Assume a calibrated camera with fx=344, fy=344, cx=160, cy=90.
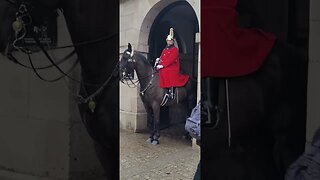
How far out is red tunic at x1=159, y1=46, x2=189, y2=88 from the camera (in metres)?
5.34

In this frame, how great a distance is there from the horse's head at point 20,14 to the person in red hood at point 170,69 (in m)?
2.65

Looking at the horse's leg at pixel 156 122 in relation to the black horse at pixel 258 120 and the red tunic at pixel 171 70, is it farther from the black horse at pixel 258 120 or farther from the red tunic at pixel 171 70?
the black horse at pixel 258 120

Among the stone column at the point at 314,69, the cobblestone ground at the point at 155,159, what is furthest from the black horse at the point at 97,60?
the stone column at the point at 314,69

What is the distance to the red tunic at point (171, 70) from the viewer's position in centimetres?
534

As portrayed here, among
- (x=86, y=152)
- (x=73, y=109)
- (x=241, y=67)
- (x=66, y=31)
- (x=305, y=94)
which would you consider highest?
(x=66, y=31)

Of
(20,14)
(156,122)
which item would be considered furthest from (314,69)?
(156,122)

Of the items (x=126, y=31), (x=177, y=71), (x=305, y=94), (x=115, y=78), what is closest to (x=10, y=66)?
(x=115, y=78)

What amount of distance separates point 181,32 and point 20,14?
10.7ft

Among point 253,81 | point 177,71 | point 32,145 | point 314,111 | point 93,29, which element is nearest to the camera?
point 314,111

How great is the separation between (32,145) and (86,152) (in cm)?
52

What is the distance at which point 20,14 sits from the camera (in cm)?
283

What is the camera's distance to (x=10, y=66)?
305cm

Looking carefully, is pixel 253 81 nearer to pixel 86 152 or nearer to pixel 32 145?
pixel 86 152

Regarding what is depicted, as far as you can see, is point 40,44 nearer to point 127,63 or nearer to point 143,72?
point 127,63
